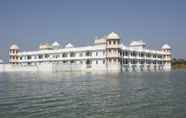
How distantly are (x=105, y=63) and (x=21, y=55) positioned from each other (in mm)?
32774

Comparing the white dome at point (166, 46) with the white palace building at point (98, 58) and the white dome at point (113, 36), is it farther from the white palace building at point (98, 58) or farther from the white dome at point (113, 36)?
the white dome at point (113, 36)

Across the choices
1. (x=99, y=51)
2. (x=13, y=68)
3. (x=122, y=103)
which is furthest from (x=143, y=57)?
(x=122, y=103)

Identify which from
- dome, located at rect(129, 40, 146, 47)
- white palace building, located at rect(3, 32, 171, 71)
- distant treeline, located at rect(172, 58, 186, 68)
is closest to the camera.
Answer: white palace building, located at rect(3, 32, 171, 71)

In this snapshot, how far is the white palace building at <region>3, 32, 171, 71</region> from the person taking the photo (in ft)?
223

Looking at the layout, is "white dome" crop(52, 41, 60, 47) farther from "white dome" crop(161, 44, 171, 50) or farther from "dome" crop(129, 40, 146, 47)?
"white dome" crop(161, 44, 171, 50)

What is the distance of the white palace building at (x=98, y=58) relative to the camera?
2677 inches

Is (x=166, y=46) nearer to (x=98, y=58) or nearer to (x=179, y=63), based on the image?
(x=179, y=63)

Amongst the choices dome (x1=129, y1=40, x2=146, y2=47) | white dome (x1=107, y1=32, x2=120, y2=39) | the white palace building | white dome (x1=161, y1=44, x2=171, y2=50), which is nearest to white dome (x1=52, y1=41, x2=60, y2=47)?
Result: the white palace building

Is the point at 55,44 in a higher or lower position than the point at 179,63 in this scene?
higher

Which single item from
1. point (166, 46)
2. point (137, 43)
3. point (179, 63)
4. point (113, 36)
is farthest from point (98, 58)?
point (179, 63)

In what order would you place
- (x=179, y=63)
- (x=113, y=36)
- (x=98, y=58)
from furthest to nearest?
1. (x=179, y=63)
2. (x=98, y=58)
3. (x=113, y=36)

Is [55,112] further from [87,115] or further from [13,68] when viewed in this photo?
[13,68]

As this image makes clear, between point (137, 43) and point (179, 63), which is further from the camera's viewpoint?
point (179, 63)

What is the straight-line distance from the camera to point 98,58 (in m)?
71.9
